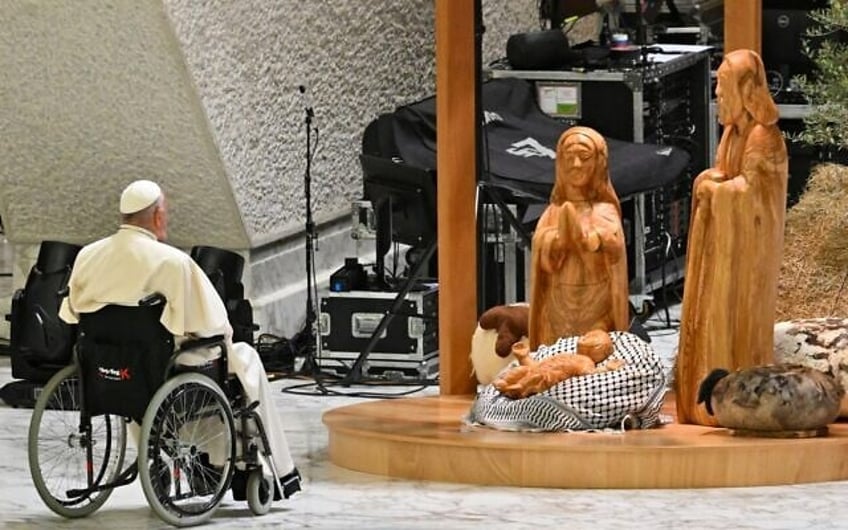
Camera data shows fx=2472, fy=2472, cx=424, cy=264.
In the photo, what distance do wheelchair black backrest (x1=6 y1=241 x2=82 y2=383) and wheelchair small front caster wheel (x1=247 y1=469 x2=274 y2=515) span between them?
2.41m

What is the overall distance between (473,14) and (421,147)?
2229 millimetres

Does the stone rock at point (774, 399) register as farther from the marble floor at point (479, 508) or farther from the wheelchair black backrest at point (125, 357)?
the wheelchair black backrest at point (125, 357)

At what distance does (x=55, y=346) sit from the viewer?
1003 cm

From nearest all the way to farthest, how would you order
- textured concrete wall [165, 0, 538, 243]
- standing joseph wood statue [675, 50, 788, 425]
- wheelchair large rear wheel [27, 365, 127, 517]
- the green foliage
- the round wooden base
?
wheelchair large rear wheel [27, 365, 127, 517] < the round wooden base < standing joseph wood statue [675, 50, 788, 425] < the green foliage < textured concrete wall [165, 0, 538, 243]

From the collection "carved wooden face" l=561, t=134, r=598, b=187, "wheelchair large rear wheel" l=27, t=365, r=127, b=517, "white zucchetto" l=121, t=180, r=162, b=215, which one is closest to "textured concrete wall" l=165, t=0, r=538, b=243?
"wheelchair large rear wheel" l=27, t=365, r=127, b=517

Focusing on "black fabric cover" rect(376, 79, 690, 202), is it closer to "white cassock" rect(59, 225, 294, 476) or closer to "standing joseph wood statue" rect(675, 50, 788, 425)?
"standing joseph wood statue" rect(675, 50, 788, 425)

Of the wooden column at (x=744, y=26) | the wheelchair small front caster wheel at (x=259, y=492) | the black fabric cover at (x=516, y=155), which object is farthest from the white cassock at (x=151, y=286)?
the black fabric cover at (x=516, y=155)

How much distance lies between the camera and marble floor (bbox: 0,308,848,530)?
7.44 m

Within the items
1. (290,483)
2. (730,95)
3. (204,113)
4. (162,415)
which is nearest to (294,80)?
(204,113)

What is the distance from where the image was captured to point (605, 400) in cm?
806

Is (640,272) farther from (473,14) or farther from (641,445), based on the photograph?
(641,445)

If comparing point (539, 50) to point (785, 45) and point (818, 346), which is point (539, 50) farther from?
point (818, 346)

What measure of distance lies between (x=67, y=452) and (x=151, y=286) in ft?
4.65

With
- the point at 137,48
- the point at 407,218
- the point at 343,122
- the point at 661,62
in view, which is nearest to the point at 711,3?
the point at 661,62
